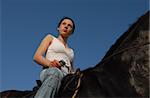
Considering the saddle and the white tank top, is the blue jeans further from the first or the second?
the white tank top

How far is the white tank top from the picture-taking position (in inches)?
203

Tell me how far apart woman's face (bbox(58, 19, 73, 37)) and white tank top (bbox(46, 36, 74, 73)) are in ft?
0.62

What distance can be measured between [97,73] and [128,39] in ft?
2.31

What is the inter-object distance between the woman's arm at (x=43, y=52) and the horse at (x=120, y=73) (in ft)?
1.32

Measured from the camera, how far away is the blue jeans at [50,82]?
4.73 meters

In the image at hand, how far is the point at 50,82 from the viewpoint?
15.7ft

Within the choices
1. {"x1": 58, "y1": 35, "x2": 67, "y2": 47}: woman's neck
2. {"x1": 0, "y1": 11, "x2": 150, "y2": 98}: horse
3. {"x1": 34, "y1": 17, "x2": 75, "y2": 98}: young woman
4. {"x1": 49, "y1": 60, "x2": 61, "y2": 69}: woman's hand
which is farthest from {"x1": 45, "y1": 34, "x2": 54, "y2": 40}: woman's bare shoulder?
{"x1": 0, "y1": 11, "x2": 150, "y2": 98}: horse

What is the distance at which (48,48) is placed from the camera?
518 cm

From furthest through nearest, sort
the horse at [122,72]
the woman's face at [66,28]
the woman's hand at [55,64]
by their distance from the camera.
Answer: the woman's face at [66,28], the woman's hand at [55,64], the horse at [122,72]

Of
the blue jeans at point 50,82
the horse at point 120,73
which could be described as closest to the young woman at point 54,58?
the blue jeans at point 50,82

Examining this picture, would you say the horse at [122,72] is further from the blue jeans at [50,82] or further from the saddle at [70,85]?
the blue jeans at [50,82]

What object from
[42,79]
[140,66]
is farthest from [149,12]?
[42,79]

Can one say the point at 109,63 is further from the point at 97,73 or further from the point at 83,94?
the point at 83,94

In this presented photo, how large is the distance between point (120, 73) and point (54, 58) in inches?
43.9
